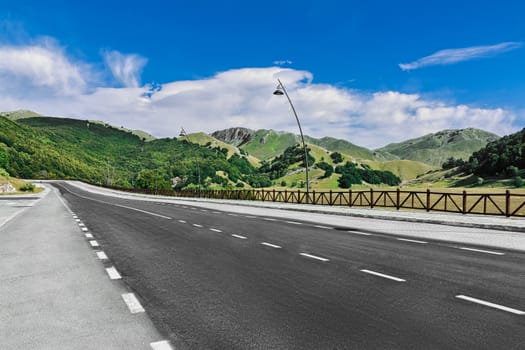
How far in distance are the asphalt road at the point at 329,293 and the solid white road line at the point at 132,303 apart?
7.1 inches

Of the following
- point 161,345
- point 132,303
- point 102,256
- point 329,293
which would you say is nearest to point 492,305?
point 329,293

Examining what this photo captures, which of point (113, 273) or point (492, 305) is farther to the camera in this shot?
point (113, 273)

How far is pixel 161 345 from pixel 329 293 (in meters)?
2.74

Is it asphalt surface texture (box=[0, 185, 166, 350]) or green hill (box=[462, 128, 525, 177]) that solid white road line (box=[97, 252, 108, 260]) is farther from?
green hill (box=[462, 128, 525, 177])

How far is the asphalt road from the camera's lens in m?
4.29

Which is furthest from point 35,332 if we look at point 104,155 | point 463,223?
point 104,155

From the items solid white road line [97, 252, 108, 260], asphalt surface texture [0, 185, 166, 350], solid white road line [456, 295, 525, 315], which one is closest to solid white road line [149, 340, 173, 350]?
asphalt surface texture [0, 185, 166, 350]

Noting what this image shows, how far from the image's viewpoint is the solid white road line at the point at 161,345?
3.99 meters

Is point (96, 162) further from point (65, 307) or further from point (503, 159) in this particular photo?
point (65, 307)

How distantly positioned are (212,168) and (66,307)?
172 metres

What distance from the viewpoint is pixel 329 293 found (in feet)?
19.6

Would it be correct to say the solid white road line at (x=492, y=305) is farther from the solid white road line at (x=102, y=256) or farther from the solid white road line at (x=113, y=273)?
the solid white road line at (x=102, y=256)

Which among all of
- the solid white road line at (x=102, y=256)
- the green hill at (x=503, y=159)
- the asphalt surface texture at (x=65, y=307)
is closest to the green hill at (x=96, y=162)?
the green hill at (x=503, y=159)

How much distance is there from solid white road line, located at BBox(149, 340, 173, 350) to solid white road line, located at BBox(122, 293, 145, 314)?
1118 mm
